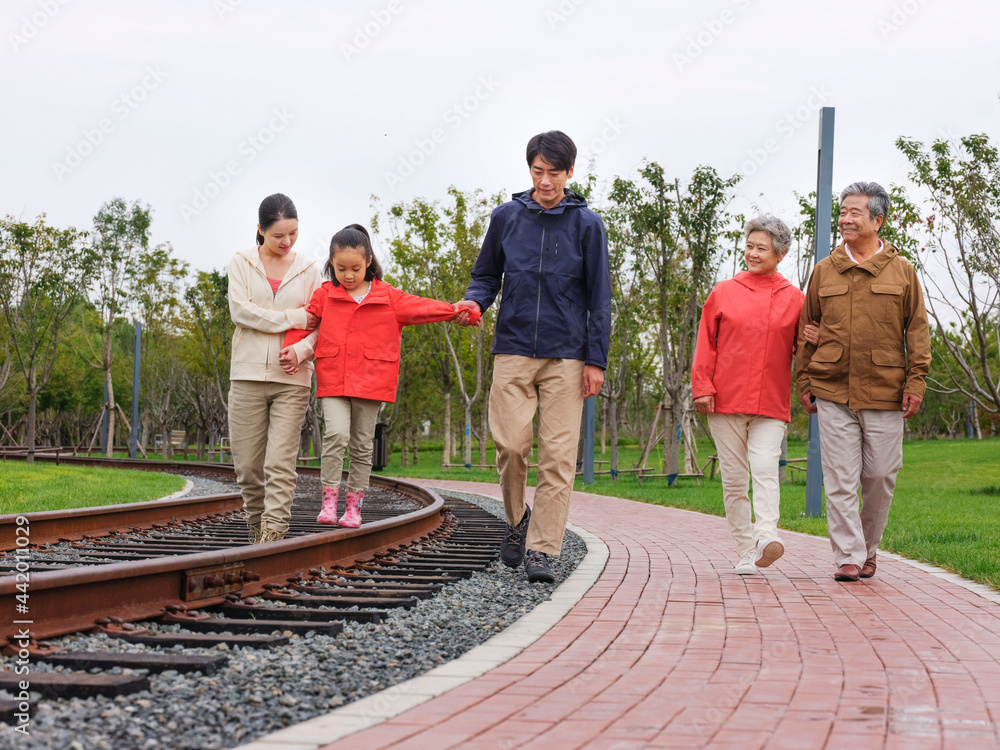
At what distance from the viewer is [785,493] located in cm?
1697

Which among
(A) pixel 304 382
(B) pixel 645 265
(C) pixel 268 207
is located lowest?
(A) pixel 304 382

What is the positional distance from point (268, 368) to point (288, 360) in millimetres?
132

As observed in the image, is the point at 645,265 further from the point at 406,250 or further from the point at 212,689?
the point at 212,689

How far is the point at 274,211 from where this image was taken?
233 inches

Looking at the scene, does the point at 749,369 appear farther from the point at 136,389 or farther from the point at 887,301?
the point at 136,389

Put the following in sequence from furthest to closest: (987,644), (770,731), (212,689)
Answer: (987,644) < (212,689) < (770,731)

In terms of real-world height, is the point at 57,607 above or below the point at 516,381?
below

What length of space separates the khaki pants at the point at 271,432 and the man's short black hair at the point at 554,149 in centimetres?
193

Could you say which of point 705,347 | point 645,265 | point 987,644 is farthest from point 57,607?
point 645,265

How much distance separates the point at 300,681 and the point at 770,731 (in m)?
1.38

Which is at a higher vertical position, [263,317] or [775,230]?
[775,230]

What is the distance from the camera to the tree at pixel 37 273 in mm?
26531

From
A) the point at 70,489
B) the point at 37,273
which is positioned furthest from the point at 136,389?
the point at 70,489

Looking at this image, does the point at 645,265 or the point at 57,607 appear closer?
the point at 57,607
